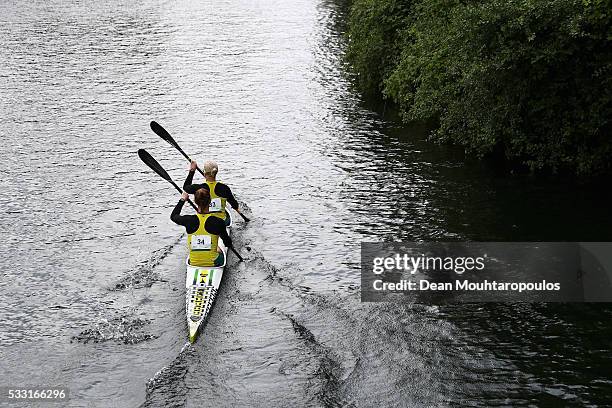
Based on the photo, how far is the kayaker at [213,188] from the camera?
2002 cm

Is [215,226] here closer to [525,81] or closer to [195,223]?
[195,223]

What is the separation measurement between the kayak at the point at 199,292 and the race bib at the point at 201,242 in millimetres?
460

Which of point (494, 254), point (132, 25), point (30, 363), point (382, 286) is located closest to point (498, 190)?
point (494, 254)

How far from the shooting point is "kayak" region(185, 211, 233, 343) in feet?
53.5

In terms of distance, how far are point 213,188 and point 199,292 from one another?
3824mm

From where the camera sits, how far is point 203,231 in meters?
17.9

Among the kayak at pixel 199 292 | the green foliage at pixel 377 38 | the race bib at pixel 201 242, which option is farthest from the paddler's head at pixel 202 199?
the green foliage at pixel 377 38

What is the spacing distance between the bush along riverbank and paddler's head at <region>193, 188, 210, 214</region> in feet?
30.6

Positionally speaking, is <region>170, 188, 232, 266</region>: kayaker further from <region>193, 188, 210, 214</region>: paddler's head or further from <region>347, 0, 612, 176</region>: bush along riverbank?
<region>347, 0, 612, 176</region>: bush along riverbank

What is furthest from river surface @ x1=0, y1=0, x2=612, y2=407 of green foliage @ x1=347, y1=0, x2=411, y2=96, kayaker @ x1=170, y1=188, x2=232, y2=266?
green foliage @ x1=347, y1=0, x2=411, y2=96

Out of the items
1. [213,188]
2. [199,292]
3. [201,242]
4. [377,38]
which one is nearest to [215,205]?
[213,188]

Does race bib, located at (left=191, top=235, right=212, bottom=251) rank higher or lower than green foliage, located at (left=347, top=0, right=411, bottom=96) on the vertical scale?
lower

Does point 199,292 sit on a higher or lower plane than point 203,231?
lower

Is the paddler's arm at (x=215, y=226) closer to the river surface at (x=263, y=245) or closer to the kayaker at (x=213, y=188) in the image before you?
the river surface at (x=263, y=245)
